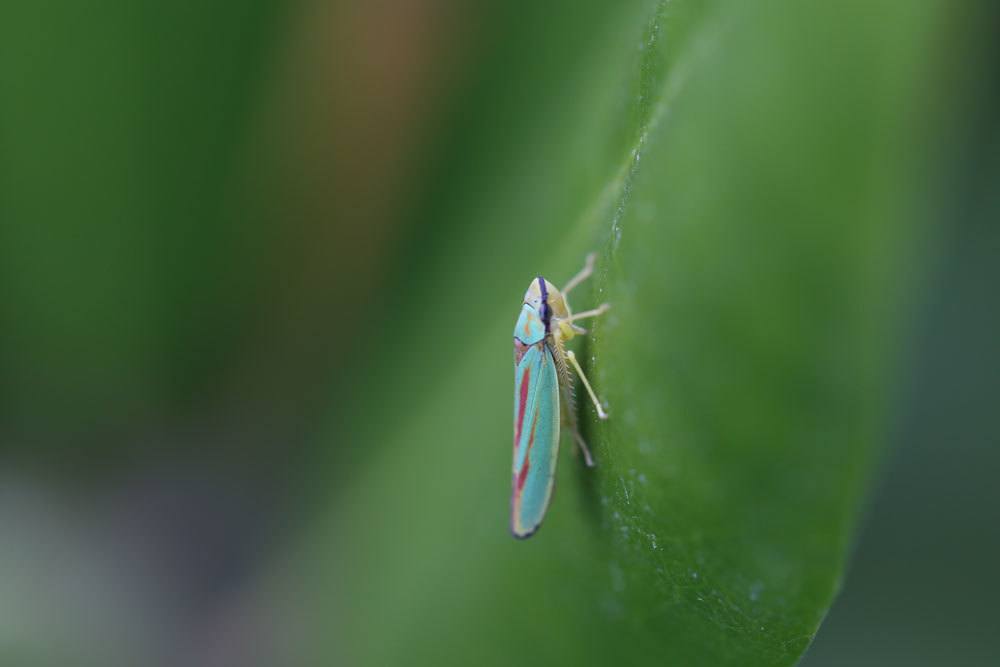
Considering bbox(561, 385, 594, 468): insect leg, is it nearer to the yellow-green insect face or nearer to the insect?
the insect

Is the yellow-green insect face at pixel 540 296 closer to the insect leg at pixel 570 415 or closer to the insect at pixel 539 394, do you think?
the insect at pixel 539 394

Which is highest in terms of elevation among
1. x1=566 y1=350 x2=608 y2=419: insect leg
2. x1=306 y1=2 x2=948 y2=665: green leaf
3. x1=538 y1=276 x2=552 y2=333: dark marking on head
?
x1=538 y1=276 x2=552 y2=333: dark marking on head

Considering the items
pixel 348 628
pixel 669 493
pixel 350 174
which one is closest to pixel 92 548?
pixel 348 628

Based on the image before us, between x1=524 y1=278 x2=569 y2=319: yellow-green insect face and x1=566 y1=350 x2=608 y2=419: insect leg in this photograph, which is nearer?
x1=566 y1=350 x2=608 y2=419: insect leg

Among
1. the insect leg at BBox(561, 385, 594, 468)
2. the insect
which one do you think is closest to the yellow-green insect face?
the insect

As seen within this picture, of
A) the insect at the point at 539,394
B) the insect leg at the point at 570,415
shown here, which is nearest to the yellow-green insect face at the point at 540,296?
the insect at the point at 539,394

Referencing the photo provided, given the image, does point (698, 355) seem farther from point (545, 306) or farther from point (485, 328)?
point (485, 328)

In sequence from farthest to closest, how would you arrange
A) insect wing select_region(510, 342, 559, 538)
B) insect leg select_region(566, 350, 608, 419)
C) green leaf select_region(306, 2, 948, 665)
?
insect wing select_region(510, 342, 559, 538) < insect leg select_region(566, 350, 608, 419) < green leaf select_region(306, 2, 948, 665)
